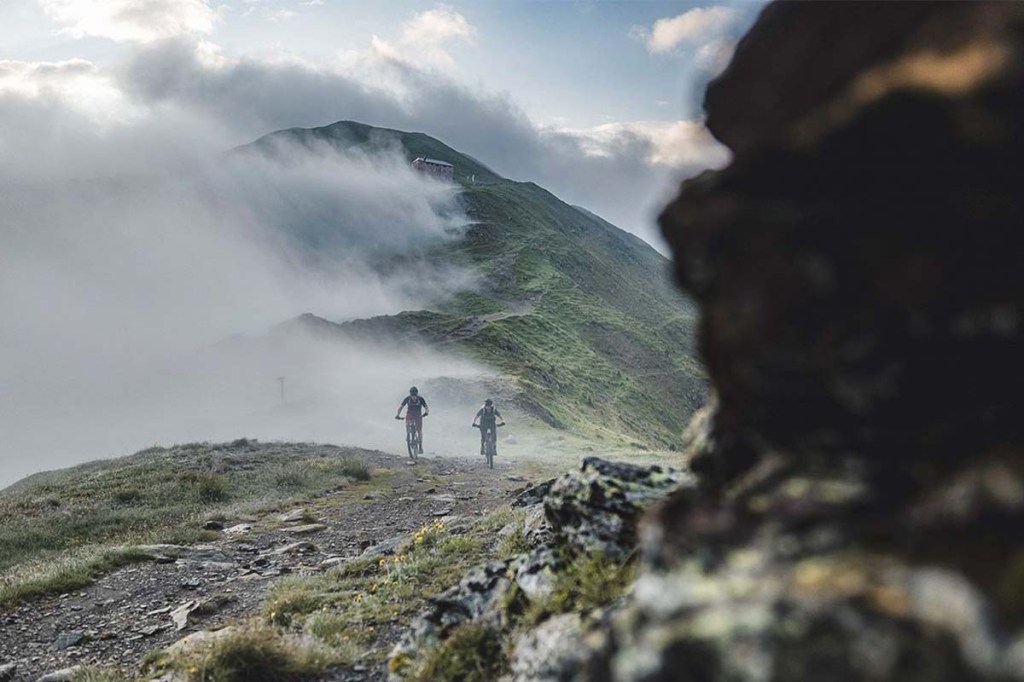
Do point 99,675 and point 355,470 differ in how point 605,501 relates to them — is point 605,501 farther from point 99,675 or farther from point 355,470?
point 355,470

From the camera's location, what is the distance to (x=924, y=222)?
2516 millimetres

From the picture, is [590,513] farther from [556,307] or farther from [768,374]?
[556,307]

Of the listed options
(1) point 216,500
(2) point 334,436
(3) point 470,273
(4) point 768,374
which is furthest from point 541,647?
(3) point 470,273

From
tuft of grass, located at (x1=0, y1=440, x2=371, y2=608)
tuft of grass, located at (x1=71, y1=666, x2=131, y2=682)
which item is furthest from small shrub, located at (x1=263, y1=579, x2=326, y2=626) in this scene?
tuft of grass, located at (x1=0, y1=440, x2=371, y2=608)

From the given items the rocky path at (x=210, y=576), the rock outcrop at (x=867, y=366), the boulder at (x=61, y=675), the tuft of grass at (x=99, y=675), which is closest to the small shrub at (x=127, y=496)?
the rocky path at (x=210, y=576)

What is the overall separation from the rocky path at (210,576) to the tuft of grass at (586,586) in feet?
24.0

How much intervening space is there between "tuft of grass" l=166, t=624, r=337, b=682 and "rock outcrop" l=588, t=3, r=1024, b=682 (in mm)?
5938

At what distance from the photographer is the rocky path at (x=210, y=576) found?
1082 cm

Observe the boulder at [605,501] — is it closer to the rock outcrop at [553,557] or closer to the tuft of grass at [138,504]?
the rock outcrop at [553,557]

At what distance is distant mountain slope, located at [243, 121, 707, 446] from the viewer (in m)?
82.2

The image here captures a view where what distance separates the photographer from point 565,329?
123 metres

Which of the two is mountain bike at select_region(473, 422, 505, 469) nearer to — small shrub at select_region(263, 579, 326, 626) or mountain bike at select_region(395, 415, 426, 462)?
mountain bike at select_region(395, 415, 426, 462)

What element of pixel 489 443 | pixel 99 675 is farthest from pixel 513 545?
pixel 489 443

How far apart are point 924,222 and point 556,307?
134m
